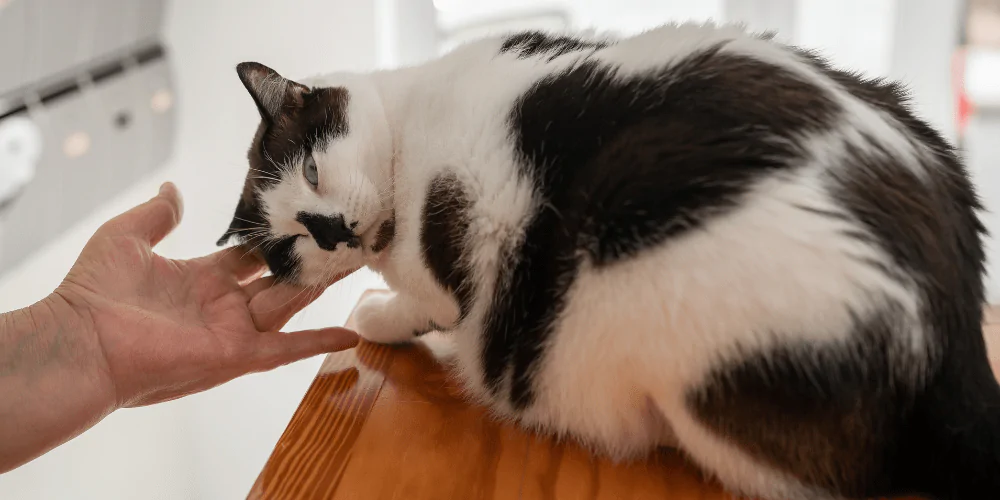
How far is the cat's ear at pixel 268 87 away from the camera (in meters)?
1.08

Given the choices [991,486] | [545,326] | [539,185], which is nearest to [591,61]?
[539,185]

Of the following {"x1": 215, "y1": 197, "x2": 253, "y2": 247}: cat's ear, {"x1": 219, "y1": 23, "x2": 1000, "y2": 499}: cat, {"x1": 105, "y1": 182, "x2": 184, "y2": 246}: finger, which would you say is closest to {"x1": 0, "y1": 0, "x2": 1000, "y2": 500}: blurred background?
{"x1": 105, "y1": 182, "x2": 184, "y2": 246}: finger

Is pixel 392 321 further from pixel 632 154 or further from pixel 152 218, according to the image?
pixel 632 154

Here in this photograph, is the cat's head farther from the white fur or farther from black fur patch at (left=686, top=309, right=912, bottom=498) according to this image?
black fur patch at (left=686, top=309, right=912, bottom=498)

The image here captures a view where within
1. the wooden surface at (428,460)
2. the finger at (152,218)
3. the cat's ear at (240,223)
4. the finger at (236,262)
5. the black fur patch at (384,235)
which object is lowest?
the wooden surface at (428,460)

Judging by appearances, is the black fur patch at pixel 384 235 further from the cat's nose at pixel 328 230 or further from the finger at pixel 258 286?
the finger at pixel 258 286

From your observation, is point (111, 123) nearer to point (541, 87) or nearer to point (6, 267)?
point (6, 267)

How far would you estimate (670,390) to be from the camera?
78 cm

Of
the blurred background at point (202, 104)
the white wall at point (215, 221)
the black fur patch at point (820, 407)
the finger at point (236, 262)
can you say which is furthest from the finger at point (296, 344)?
the black fur patch at point (820, 407)

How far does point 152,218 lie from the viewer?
115 cm

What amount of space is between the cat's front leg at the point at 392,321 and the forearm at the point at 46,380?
1.29 feet

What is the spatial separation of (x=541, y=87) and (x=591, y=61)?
0.23 feet

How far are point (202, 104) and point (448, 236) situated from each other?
944 mm

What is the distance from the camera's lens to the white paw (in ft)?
3.86
